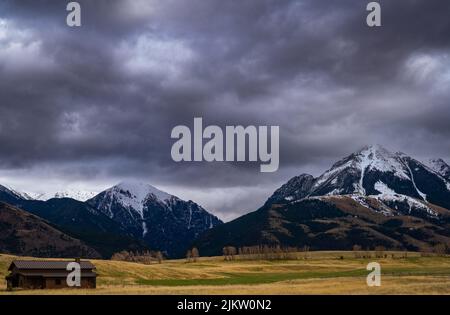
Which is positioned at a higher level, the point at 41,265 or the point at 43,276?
the point at 41,265

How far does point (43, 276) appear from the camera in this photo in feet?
380

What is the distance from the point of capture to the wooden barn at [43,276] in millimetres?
115438

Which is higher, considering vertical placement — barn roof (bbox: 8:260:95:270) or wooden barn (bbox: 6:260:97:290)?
barn roof (bbox: 8:260:95:270)

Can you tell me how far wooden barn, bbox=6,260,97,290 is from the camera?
11544cm

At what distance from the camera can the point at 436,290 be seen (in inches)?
3137

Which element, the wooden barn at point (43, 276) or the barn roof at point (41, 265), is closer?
the wooden barn at point (43, 276)

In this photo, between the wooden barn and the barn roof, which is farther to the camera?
the barn roof

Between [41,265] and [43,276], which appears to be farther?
[41,265]

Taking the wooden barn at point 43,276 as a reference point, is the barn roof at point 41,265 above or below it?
above
